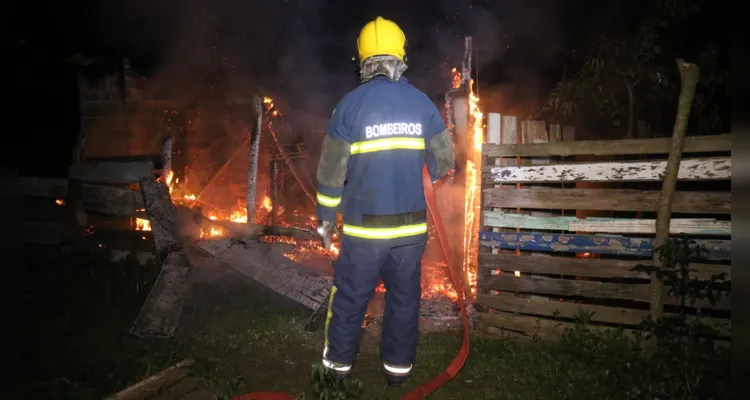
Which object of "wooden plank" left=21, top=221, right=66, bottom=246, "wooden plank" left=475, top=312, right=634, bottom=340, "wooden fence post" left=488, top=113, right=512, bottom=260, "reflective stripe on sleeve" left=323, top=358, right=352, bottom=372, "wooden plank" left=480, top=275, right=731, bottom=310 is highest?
"wooden fence post" left=488, top=113, right=512, bottom=260

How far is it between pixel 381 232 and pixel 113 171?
483cm

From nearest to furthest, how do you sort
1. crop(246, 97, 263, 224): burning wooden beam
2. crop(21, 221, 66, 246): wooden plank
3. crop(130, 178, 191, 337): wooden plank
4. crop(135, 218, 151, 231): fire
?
crop(130, 178, 191, 337): wooden plank < crop(246, 97, 263, 224): burning wooden beam < crop(21, 221, 66, 246): wooden plank < crop(135, 218, 151, 231): fire

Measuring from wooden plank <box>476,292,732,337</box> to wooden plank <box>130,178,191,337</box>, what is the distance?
340cm

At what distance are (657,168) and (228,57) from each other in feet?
26.4

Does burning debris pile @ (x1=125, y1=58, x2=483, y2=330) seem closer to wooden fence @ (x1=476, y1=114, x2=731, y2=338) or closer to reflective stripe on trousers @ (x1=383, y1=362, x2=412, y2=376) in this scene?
wooden fence @ (x1=476, y1=114, x2=731, y2=338)

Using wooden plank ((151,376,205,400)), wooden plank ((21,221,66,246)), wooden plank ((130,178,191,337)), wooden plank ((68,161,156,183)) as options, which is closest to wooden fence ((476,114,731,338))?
wooden plank ((151,376,205,400))

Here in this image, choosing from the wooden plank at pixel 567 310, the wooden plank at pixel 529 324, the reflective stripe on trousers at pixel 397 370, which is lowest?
the reflective stripe on trousers at pixel 397 370

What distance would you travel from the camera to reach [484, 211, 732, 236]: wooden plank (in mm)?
4340

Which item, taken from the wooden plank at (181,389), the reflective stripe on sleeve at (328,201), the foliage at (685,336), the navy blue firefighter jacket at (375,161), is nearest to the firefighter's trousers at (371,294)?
the navy blue firefighter jacket at (375,161)

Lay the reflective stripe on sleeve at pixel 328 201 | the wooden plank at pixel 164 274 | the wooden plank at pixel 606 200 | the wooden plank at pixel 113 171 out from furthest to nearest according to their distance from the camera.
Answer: the wooden plank at pixel 113 171, the wooden plank at pixel 164 274, the wooden plank at pixel 606 200, the reflective stripe on sleeve at pixel 328 201

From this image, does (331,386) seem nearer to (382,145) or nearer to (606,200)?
(382,145)

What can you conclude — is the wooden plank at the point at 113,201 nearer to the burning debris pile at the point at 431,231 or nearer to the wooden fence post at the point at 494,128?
the burning debris pile at the point at 431,231

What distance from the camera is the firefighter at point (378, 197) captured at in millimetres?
3939

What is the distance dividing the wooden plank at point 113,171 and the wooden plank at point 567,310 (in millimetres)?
4717
